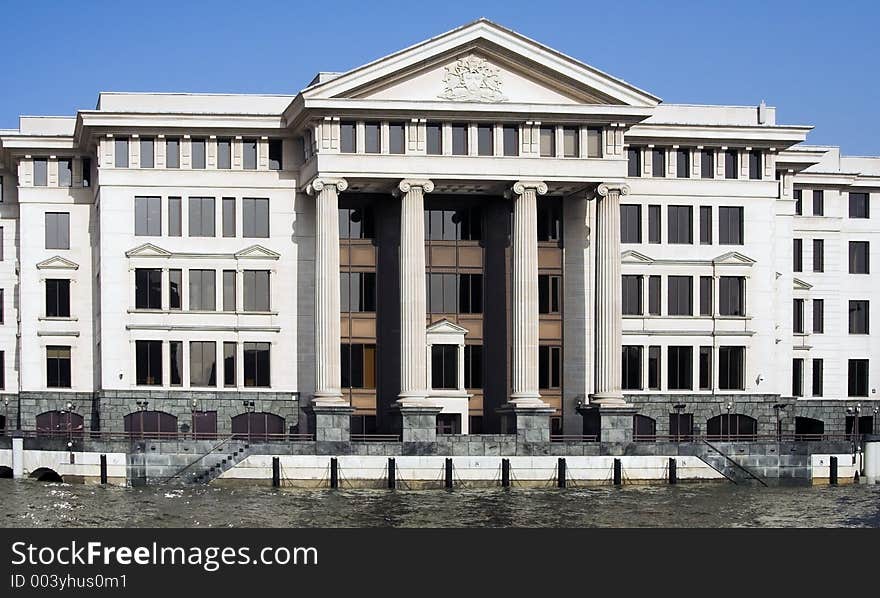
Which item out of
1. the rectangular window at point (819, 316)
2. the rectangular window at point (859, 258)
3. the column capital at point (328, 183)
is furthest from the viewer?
the rectangular window at point (859, 258)

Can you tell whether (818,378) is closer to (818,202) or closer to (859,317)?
(859,317)

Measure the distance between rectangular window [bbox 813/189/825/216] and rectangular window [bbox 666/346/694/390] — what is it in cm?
1927

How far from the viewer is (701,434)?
361 ft

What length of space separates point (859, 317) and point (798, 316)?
220 inches

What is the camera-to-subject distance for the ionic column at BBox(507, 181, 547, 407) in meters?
103

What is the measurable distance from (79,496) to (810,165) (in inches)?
2243

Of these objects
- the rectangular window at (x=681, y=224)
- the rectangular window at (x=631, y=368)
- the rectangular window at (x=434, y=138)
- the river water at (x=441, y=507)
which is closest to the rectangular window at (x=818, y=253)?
the rectangular window at (x=681, y=224)

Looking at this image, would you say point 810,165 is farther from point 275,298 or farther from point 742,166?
point 275,298

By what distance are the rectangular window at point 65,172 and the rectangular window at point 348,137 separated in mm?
20970

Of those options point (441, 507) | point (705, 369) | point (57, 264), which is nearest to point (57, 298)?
point (57, 264)

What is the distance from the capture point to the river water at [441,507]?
7775 cm

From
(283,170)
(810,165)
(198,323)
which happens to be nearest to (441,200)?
(283,170)

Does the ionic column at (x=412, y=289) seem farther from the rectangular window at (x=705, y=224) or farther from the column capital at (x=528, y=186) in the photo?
the rectangular window at (x=705, y=224)

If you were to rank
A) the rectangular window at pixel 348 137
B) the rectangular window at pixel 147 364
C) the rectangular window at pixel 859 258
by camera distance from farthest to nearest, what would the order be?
the rectangular window at pixel 859 258 → the rectangular window at pixel 147 364 → the rectangular window at pixel 348 137
